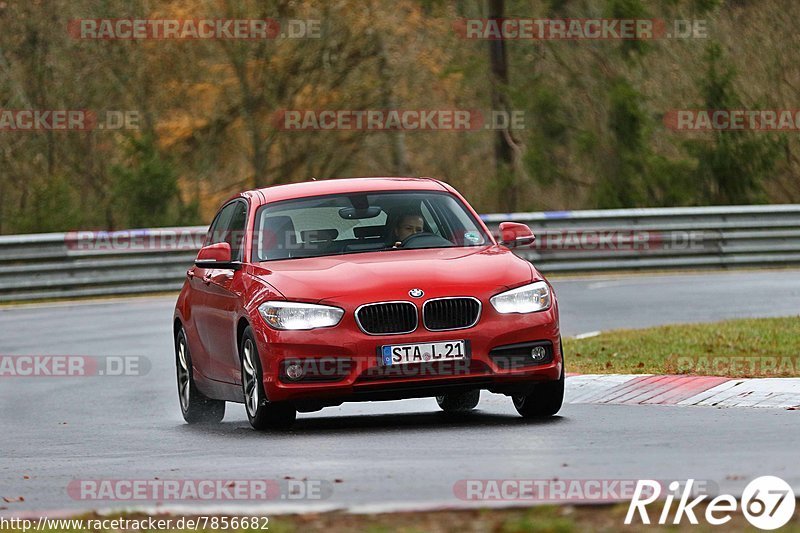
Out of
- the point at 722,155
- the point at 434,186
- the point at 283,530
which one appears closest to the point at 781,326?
the point at 434,186

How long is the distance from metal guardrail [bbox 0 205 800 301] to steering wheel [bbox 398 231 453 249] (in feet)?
53.6

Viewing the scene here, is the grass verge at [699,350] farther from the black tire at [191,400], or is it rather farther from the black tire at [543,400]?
the black tire at [191,400]

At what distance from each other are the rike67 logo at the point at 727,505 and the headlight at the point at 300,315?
369cm

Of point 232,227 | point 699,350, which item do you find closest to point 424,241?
point 232,227

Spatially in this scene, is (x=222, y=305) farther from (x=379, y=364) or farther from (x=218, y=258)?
(x=379, y=364)

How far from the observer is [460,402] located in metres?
13.0

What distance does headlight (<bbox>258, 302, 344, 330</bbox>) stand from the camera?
10750 mm

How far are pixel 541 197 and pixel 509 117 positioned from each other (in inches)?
89.3

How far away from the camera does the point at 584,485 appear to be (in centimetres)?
766

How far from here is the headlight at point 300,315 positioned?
35.3 feet

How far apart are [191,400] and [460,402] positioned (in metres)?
2.07

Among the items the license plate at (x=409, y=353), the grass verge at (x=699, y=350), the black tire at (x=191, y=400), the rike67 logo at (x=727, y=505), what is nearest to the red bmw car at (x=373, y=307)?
the license plate at (x=409, y=353)
